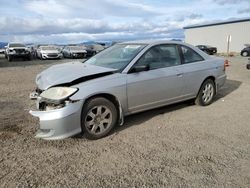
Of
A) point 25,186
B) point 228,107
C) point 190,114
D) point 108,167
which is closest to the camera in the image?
point 25,186

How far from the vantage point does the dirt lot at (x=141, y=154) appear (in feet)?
11.0

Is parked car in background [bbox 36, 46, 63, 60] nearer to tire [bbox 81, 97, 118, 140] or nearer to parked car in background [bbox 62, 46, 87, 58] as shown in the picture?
parked car in background [bbox 62, 46, 87, 58]

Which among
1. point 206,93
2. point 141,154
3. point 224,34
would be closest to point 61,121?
point 141,154

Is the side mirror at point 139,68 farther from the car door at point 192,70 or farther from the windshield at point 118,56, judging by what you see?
the car door at point 192,70

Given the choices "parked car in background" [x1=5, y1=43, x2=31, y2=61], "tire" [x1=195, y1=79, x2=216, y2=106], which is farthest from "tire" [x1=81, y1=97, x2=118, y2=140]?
"parked car in background" [x1=5, y1=43, x2=31, y2=61]

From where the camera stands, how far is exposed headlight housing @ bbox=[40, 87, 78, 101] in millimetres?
4285

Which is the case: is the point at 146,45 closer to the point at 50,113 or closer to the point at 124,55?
the point at 124,55

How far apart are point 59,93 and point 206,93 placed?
12.0 ft

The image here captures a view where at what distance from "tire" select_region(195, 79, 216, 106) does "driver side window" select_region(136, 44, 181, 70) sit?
1035mm

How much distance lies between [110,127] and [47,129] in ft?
3.42

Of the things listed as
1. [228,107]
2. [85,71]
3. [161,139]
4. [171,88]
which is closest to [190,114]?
[171,88]

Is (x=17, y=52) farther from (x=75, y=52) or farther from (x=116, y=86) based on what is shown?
(x=116, y=86)

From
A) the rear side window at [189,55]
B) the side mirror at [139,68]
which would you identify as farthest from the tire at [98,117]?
the rear side window at [189,55]

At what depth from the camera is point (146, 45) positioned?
18.0 ft
